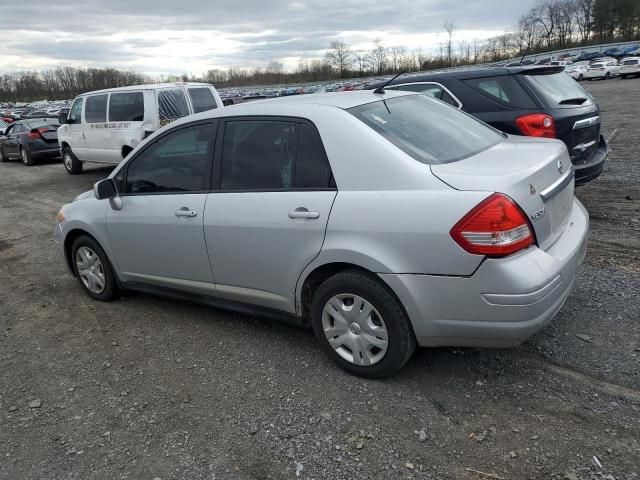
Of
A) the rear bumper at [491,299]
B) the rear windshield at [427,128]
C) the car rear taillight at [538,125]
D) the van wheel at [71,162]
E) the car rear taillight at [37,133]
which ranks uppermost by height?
the rear windshield at [427,128]

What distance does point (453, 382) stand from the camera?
3.21 metres

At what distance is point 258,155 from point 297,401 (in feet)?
5.25

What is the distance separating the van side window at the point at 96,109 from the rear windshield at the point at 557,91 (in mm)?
9277

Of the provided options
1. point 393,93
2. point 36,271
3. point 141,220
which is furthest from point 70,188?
point 393,93

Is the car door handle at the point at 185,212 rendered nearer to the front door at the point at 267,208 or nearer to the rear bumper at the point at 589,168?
the front door at the point at 267,208

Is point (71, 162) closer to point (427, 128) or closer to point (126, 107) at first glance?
point (126, 107)

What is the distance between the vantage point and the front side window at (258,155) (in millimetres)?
3420

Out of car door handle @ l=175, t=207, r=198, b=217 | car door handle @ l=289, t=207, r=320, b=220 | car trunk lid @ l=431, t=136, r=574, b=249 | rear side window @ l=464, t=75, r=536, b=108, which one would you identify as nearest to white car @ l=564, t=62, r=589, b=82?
rear side window @ l=464, t=75, r=536, b=108

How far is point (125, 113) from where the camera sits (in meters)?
11.2

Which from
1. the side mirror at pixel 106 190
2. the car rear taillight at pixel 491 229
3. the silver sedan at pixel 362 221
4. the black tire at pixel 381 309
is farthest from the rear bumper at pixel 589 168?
the side mirror at pixel 106 190

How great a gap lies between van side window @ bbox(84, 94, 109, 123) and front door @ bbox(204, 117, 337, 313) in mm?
9332

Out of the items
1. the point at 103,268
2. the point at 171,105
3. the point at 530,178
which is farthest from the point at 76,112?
the point at 530,178

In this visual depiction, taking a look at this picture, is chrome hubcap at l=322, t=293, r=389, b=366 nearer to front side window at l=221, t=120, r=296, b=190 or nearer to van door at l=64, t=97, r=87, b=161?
front side window at l=221, t=120, r=296, b=190

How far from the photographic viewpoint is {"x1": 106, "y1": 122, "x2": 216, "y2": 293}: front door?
12.6 feet
